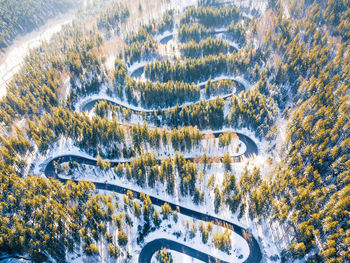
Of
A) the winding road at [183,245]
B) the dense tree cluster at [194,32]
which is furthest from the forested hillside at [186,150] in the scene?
the dense tree cluster at [194,32]

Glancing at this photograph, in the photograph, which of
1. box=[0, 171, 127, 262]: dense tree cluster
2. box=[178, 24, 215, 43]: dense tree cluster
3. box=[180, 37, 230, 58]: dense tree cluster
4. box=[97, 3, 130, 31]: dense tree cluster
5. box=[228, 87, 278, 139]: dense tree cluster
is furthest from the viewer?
box=[97, 3, 130, 31]: dense tree cluster

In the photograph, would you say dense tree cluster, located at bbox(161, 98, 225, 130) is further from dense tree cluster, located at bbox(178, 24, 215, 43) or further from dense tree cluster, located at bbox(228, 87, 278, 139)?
dense tree cluster, located at bbox(178, 24, 215, 43)

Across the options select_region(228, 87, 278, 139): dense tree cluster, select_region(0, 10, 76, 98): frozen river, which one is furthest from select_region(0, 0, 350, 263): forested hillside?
select_region(0, 10, 76, 98): frozen river

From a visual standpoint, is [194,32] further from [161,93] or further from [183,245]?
[183,245]

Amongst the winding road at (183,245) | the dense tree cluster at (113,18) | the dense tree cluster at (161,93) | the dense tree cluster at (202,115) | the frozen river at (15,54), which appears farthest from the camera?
the dense tree cluster at (113,18)

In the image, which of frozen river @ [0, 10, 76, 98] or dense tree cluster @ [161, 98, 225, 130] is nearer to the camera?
dense tree cluster @ [161, 98, 225, 130]

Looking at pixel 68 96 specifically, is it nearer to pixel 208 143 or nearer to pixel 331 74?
pixel 208 143

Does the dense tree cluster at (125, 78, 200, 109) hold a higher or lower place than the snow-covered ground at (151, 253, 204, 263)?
higher

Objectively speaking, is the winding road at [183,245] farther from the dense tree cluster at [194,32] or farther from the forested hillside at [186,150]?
the dense tree cluster at [194,32]

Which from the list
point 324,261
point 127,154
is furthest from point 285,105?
point 127,154

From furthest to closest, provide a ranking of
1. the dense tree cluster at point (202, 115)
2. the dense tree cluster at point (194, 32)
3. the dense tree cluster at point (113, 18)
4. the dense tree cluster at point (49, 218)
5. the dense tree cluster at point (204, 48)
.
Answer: the dense tree cluster at point (113, 18)
the dense tree cluster at point (194, 32)
the dense tree cluster at point (204, 48)
the dense tree cluster at point (202, 115)
the dense tree cluster at point (49, 218)
